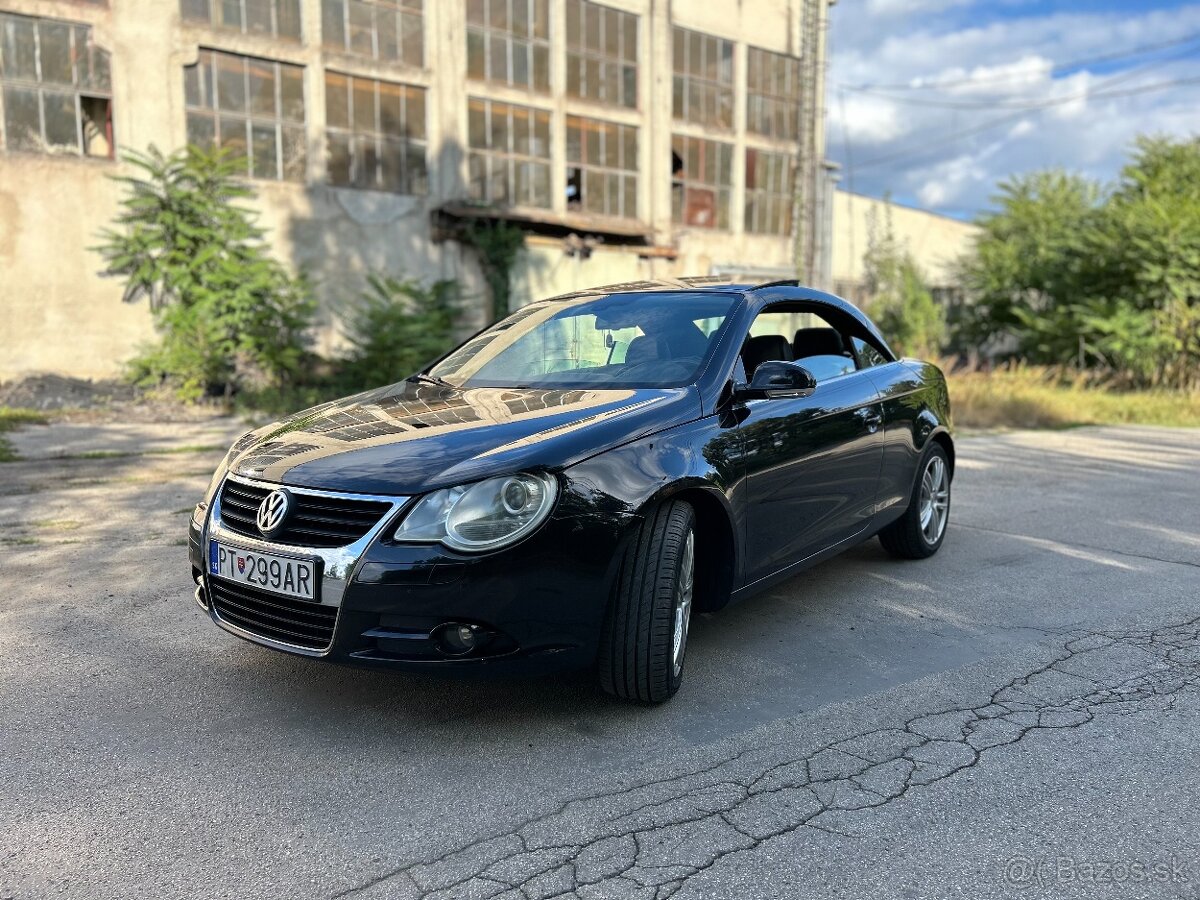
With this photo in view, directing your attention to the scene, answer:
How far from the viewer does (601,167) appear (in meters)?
23.4

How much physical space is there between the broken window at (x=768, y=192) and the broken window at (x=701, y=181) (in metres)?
0.83

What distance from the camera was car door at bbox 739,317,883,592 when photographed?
4.00 m

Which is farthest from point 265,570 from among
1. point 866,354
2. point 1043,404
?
point 1043,404

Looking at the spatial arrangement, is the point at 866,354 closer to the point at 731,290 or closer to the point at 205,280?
the point at 731,290

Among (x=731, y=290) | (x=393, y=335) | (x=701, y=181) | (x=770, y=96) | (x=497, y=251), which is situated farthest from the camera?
(x=770, y=96)

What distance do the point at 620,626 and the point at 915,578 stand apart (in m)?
2.72

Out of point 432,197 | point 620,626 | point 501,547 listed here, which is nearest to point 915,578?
point 620,626

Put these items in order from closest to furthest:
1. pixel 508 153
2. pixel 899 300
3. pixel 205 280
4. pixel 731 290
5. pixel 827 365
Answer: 1. pixel 731 290
2. pixel 827 365
3. pixel 205 280
4. pixel 508 153
5. pixel 899 300

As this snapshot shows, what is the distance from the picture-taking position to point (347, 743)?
3.27 meters

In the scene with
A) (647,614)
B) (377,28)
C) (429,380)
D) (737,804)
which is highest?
(377,28)

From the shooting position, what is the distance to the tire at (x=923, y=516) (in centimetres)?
563

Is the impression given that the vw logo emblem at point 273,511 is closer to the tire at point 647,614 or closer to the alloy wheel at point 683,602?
the tire at point 647,614

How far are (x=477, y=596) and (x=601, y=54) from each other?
2251 cm

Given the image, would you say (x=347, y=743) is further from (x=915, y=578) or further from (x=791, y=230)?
(x=791, y=230)
